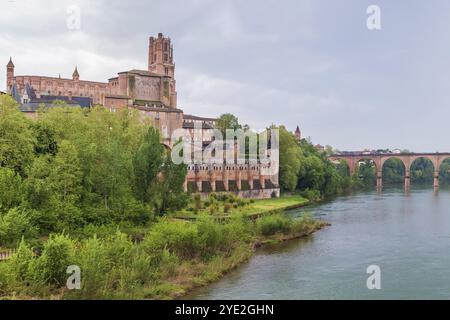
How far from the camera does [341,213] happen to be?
40.9 meters

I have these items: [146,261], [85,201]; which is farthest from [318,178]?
[146,261]

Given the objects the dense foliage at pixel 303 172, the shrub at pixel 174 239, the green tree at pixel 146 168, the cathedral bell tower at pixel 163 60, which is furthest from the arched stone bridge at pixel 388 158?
the shrub at pixel 174 239

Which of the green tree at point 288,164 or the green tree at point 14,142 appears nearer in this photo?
the green tree at point 14,142

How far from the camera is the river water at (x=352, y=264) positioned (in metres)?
18.2

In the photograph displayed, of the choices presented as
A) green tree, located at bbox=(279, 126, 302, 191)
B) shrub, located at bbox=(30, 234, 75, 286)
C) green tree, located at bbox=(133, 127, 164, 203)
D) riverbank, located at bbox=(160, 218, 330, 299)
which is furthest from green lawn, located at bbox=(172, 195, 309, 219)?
shrub, located at bbox=(30, 234, 75, 286)

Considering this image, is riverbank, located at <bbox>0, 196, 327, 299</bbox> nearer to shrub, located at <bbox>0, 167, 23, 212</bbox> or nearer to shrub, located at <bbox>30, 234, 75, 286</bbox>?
shrub, located at <bbox>30, 234, 75, 286</bbox>

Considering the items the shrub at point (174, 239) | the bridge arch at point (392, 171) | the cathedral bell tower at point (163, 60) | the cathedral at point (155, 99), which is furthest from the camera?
the bridge arch at point (392, 171)

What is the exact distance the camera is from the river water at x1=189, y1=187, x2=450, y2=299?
59.7 feet

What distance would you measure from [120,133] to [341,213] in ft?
62.3

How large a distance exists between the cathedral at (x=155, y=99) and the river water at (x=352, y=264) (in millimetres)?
13669

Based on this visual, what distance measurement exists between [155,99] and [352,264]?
51.3 m

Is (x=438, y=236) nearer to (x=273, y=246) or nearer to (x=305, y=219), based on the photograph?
(x=305, y=219)

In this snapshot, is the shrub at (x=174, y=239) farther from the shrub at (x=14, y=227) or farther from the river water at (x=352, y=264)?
the shrub at (x=14, y=227)
